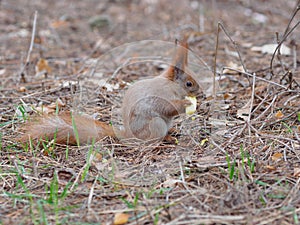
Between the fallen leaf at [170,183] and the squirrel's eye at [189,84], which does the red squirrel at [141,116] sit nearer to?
the squirrel's eye at [189,84]

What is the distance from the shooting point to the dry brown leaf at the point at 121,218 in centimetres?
183

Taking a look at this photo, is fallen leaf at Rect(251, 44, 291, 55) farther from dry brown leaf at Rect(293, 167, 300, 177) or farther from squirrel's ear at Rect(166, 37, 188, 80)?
dry brown leaf at Rect(293, 167, 300, 177)

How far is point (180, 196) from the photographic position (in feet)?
6.63

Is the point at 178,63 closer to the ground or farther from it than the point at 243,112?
farther from it

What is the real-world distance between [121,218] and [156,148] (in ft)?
2.65

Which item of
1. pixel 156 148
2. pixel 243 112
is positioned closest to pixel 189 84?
pixel 243 112

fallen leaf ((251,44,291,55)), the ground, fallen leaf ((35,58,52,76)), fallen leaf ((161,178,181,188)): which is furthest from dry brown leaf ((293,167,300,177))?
fallen leaf ((35,58,52,76))

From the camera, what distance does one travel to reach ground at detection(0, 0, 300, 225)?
1.92 meters

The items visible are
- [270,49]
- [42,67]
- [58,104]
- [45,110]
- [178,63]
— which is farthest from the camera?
[270,49]

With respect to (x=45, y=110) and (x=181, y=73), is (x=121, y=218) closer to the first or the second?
(x=181, y=73)

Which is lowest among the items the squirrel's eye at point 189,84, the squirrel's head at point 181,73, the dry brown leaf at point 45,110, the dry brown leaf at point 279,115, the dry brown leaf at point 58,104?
the dry brown leaf at point 45,110

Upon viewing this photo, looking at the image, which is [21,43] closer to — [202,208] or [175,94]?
[175,94]

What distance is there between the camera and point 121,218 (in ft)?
6.06

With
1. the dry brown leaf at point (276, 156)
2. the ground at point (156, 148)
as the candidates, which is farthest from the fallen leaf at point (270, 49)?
the dry brown leaf at point (276, 156)
